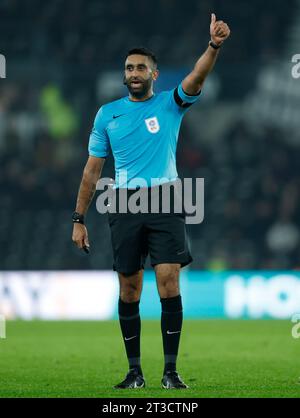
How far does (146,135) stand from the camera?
289 inches

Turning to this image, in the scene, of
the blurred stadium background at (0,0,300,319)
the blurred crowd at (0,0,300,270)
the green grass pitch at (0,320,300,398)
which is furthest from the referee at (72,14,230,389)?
the blurred crowd at (0,0,300,270)

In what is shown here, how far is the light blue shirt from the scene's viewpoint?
288 inches

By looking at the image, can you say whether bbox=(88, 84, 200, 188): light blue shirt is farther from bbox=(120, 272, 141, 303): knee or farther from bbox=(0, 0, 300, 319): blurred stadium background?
bbox=(0, 0, 300, 319): blurred stadium background

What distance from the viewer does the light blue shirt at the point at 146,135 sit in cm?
730

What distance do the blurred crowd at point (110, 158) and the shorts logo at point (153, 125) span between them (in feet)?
34.7

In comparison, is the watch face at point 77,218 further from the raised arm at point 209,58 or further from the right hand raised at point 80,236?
the raised arm at point 209,58

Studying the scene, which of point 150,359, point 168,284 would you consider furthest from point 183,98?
point 150,359

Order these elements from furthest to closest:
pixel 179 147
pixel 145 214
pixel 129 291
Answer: pixel 179 147 → pixel 129 291 → pixel 145 214

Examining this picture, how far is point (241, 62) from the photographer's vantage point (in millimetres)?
21172

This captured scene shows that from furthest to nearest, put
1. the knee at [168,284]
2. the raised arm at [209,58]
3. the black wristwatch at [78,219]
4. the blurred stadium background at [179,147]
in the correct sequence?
the blurred stadium background at [179,147] < the black wristwatch at [78,219] < the knee at [168,284] < the raised arm at [209,58]

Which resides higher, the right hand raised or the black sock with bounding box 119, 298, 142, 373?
the right hand raised

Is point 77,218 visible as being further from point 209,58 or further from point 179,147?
point 179,147

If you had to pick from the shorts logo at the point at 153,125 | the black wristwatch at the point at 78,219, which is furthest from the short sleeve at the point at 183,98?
the black wristwatch at the point at 78,219

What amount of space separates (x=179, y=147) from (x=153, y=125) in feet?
42.0
